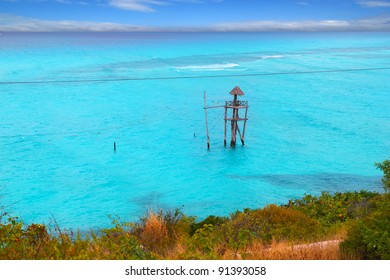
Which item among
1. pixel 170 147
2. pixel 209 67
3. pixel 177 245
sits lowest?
pixel 170 147

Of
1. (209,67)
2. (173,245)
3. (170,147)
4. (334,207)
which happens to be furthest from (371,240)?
(209,67)

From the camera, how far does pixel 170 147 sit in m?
31.7

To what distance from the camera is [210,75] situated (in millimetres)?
69062

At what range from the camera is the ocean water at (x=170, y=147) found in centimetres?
2275

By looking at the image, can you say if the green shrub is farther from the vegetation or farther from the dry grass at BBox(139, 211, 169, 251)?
the dry grass at BBox(139, 211, 169, 251)

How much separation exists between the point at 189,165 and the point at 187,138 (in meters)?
6.15

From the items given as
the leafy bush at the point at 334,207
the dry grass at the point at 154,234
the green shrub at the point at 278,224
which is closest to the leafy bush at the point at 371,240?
the green shrub at the point at 278,224

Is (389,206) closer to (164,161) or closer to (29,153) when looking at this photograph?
(164,161)

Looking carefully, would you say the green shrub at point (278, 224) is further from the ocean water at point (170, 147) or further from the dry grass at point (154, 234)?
the ocean water at point (170, 147)

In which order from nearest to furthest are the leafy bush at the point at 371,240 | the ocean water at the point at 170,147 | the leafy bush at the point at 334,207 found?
1. the leafy bush at the point at 371,240
2. the leafy bush at the point at 334,207
3. the ocean water at the point at 170,147

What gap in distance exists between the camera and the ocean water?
896 inches

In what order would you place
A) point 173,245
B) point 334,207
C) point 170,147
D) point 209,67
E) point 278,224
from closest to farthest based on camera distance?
1. point 173,245
2. point 278,224
3. point 334,207
4. point 170,147
5. point 209,67

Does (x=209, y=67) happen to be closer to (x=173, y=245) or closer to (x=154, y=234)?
(x=154, y=234)
